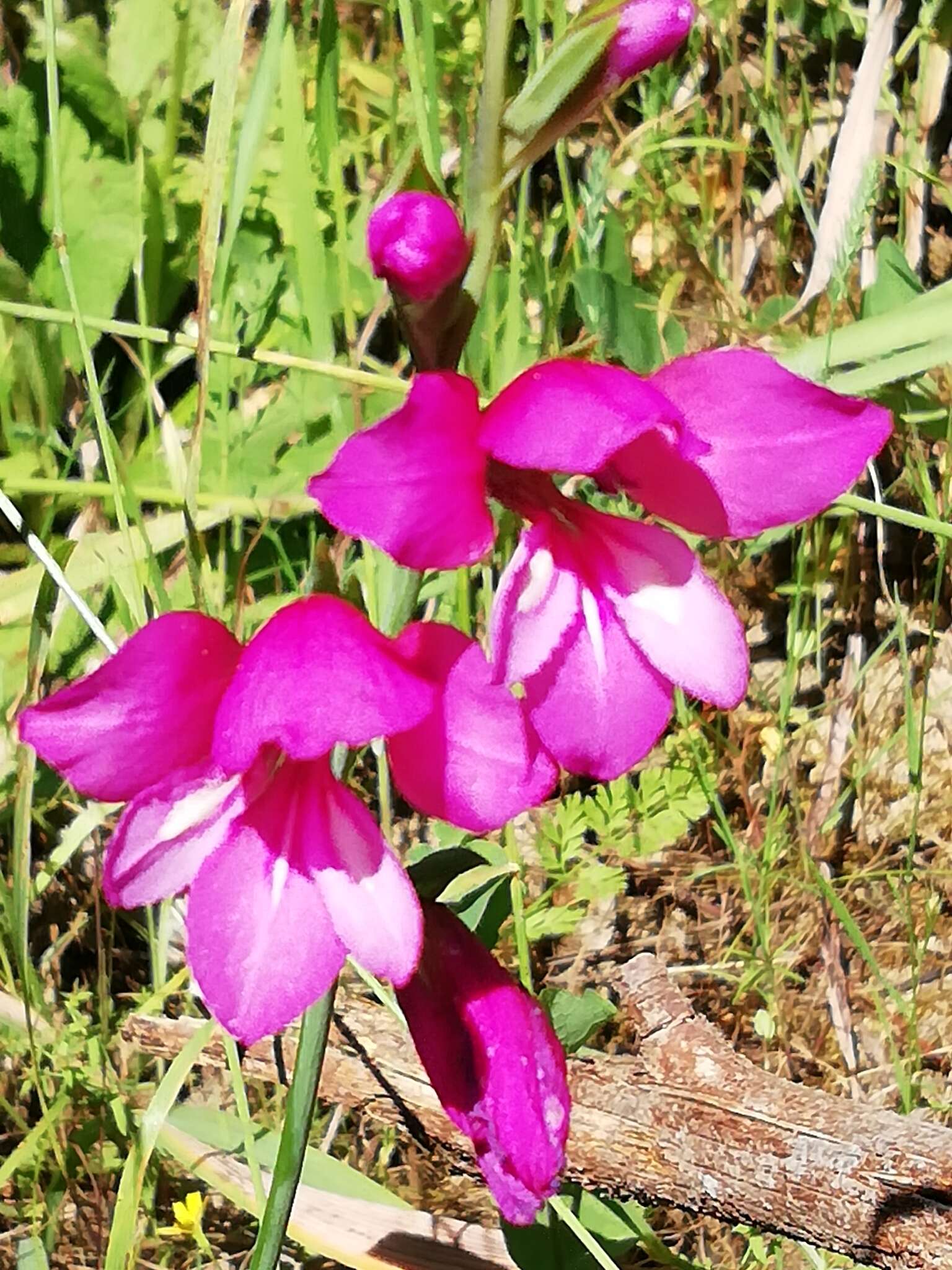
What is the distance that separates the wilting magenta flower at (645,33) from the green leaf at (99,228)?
1.29 meters

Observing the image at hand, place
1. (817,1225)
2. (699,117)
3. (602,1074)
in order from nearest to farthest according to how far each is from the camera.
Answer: (817,1225) → (602,1074) → (699,117)

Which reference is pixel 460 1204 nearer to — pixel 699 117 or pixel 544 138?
pixel 544 138

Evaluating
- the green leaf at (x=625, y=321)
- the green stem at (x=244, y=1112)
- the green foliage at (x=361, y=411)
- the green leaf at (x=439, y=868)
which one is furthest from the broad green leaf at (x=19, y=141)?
the green leaf at (x=439, y=868)

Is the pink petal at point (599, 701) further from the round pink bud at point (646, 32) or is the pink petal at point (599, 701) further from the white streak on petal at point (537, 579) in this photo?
the round pink bud at point (646, 32)

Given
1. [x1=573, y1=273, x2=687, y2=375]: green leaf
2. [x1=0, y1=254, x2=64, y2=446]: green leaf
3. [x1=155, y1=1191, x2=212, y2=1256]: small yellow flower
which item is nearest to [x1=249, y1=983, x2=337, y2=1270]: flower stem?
[x1=155, y1=1191, x2=212, y2=1256]: small yellow flower

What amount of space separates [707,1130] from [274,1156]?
49cm

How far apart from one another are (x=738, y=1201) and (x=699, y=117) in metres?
1.55

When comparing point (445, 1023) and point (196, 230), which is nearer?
point (445, 1023)

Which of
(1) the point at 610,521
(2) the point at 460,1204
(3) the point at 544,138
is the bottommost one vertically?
(2) the point at 460,1204

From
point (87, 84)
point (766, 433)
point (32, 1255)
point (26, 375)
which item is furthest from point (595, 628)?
point (87, 84)

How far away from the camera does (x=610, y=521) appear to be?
2.90 ft

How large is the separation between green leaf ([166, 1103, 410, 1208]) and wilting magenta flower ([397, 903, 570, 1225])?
61cm

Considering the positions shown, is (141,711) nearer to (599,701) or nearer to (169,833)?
(169,833)

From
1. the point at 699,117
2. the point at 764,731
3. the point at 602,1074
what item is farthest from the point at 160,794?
the point at 699,117
